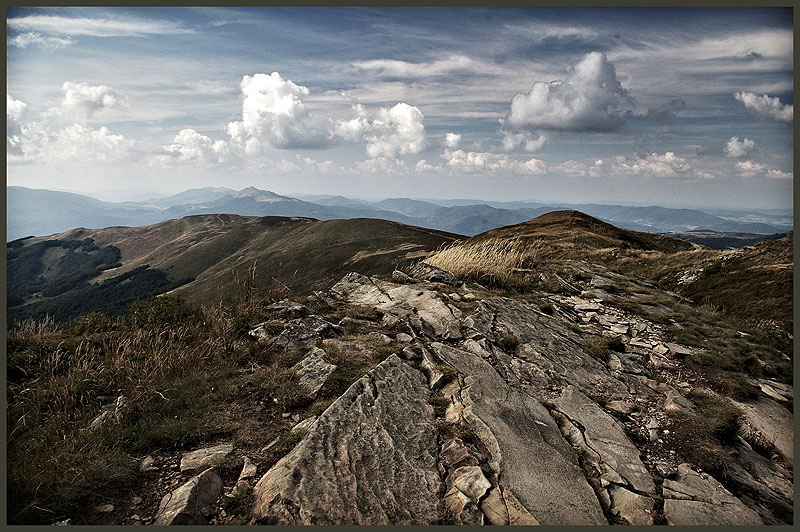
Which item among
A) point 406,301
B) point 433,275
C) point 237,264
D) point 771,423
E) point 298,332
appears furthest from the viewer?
point 237,264

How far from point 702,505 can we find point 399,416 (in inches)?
123

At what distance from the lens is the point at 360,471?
12.4ft

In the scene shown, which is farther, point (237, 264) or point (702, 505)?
point (237, 264)

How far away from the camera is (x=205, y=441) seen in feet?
14.5

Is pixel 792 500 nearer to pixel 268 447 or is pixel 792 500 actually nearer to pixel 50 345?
pixel 268 447

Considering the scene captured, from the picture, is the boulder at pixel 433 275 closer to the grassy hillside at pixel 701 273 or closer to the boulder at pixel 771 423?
the grassy hillside at pixel 701 273

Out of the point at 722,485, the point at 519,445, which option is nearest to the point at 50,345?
the point at 519,445

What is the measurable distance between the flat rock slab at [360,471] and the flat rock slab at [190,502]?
427 mm

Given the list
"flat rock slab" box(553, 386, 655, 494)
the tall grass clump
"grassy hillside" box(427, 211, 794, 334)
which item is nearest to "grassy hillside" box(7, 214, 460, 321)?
"grassy hillside" box(427, 211, 794, 334)

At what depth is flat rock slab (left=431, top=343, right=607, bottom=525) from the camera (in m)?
3.62

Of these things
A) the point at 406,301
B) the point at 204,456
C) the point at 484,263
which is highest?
the point at 484,263

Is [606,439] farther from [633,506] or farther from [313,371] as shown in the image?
[313,371]

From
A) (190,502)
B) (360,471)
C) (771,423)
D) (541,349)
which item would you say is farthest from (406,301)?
(771,423)

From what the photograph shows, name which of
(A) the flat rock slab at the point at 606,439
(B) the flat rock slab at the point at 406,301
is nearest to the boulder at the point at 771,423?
(A) the flat rock slab at the point at 606,439
